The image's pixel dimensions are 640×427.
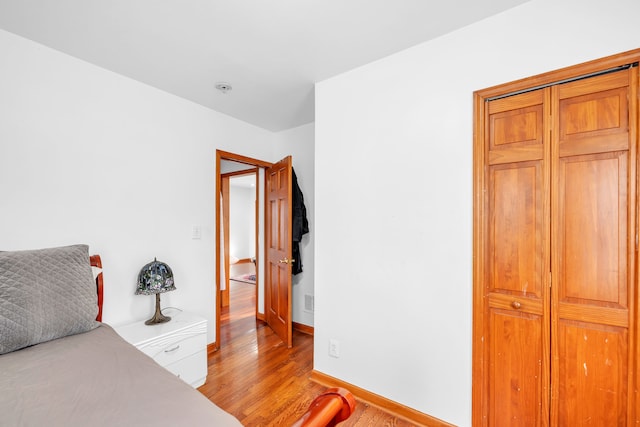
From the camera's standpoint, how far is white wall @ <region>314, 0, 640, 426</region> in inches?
58.7

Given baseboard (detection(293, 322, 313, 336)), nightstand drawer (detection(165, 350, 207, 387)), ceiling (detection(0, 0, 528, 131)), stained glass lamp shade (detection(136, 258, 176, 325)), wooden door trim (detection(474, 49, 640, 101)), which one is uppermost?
ceiling (detection(0, 0, 528, 131))

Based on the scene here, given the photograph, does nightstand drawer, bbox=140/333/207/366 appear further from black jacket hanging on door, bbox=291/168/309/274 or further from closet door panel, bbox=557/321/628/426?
closet door panel, bbox=557/321/628/426

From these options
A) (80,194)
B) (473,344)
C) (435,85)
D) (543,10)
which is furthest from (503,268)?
(80,194)

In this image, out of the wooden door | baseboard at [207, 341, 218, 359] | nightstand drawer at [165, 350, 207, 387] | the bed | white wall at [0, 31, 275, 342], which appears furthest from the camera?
the wooden door

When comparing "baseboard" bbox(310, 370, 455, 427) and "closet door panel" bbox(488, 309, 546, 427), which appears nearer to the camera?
"closet door panel" bbox(488, 309, 546, 427)

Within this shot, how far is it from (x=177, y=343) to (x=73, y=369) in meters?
1.06

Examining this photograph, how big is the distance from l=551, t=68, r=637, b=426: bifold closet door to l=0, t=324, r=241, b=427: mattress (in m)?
1.63

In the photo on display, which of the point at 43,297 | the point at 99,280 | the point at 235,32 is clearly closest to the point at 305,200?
the point at 235,32

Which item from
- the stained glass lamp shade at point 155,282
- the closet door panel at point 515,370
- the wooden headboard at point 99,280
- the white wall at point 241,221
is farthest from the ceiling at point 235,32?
the white wall at point 241,221

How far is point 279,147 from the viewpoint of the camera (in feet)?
12.0

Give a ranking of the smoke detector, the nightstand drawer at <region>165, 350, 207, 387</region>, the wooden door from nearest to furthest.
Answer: the nightstand drawer at <region>165, 350, 207, 387</region>
the smoke detector
the wooden door

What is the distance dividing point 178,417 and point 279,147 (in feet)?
10.4

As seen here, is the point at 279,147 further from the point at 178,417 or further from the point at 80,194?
the point at 178,417

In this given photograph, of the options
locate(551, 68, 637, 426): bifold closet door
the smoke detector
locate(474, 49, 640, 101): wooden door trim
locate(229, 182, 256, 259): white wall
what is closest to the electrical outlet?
locate(551, 68, 637, 426): bifold closet door
